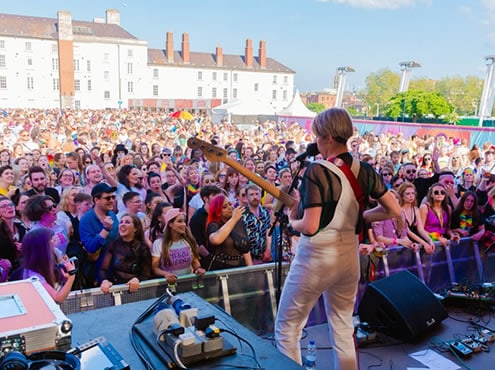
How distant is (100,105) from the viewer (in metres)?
57.3

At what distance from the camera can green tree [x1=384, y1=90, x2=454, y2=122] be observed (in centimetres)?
3662

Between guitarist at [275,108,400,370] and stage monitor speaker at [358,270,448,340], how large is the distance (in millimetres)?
1450

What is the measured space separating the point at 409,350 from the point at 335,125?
8.05 feet

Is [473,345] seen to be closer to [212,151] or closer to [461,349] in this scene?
[461,349]

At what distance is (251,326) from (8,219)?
94.1 inches

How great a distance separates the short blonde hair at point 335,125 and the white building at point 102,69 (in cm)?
4584

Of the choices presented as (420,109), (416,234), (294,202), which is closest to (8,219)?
(294,202)

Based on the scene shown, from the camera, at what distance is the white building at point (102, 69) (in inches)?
2121

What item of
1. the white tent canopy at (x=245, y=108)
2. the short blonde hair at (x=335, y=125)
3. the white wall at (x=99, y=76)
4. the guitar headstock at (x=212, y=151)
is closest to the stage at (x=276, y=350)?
the guitar headstock at (x=212, y=151)

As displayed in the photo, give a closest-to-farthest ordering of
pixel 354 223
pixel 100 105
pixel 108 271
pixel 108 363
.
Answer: pixel 108 363
pixel 354 223
pixel 108 271
pixel 100 105

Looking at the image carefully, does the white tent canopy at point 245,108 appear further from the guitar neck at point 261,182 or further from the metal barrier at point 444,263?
the guitar neck at point 261,182

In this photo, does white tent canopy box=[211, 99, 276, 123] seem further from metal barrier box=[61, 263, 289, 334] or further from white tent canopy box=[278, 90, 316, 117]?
metal barrier box=[61, 263, 289, 334]

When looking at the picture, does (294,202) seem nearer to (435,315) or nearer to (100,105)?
(435,315)

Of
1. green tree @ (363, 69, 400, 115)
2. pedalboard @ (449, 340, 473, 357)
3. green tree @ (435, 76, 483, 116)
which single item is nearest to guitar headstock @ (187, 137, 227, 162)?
pedalboard @ (449, 340, 473, 357)
